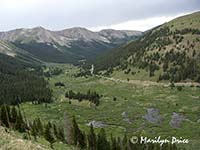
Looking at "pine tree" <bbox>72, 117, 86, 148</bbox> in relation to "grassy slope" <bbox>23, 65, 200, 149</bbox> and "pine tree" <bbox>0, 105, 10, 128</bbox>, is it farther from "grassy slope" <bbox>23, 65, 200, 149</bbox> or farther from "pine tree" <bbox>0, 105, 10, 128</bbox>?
"grassy slope" <bbox>23, 65, 200, 149</bbox>

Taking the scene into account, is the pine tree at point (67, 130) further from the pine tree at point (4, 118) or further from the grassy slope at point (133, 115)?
the pine tree at point (4, 118)

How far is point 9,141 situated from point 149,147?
172 feet

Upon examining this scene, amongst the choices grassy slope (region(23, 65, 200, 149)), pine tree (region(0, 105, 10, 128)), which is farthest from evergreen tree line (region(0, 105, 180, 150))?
grassy slope (region(23, 65, 200, 149))

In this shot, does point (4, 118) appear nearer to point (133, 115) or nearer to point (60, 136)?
point (60, 136)

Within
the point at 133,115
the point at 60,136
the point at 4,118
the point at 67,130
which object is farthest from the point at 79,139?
the point at 133,115

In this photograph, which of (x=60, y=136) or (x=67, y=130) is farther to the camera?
(x=67, y=130)

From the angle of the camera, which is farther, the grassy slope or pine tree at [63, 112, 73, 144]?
the grassy slope

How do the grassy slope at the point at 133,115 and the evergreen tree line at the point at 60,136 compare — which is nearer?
the evergreen tree line at the point at 60,136

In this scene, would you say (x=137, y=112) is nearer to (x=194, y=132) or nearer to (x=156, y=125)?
(x=156, y=125)

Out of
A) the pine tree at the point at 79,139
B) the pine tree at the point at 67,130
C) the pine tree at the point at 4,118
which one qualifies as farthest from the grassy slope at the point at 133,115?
the pine tree at the point at 4,118

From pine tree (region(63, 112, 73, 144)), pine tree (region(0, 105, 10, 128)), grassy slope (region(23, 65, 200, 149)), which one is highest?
pine tree (region(0, 105, 10, 128))

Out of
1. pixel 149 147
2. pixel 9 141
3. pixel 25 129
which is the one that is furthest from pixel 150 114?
pixel 9 141

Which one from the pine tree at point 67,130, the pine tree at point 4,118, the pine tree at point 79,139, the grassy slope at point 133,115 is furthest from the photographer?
the grassy slope at point 133,115

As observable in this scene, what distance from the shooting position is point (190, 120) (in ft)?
523
